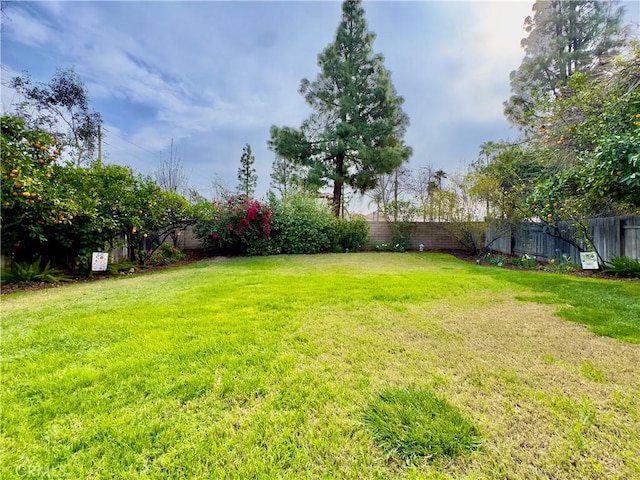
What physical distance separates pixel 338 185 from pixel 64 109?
1182 centimetres

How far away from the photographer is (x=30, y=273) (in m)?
4.97

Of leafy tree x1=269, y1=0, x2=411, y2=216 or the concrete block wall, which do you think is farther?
the concrete block wall

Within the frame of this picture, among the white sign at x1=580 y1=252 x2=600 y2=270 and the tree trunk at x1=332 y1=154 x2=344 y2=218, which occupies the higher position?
the tree trunk at x1=332 y1=154 x2=344 y2=218

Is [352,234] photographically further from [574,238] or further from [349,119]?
[574,238]

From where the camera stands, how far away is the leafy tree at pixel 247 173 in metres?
17.0

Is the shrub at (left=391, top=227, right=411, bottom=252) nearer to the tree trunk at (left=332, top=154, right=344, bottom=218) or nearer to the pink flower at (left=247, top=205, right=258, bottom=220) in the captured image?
the tree trunk at (left=332, top=154, right=344, bottom=218)

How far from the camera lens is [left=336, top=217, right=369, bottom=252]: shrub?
38.8 feet

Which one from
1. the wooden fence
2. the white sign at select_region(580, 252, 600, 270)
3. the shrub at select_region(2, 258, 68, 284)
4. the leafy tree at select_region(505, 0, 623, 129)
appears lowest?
the shrub at select_region(2, 258, 68, 284)

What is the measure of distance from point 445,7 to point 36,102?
1395 cm

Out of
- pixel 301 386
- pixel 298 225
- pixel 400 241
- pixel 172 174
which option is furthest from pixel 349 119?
pixel 301 386

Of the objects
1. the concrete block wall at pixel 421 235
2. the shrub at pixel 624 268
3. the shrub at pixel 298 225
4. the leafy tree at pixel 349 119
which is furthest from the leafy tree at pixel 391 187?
the shrub at pixel 624 268

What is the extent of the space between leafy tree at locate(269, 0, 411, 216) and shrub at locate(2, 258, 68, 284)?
986cm

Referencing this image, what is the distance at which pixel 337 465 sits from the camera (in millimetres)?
1157

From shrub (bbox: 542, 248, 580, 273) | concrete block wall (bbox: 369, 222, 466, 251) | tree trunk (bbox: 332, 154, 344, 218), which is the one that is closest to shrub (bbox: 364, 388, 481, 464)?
shrub (bbox: 542, 248, 580, 273)
